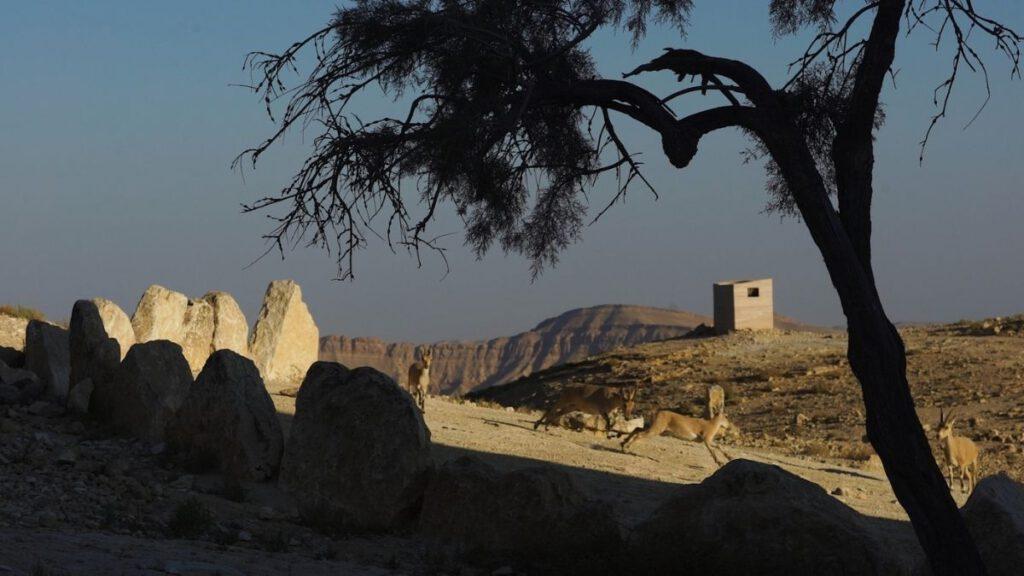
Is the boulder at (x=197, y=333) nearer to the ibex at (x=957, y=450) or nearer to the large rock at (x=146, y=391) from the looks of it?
the large rock at (x=146, y=391)

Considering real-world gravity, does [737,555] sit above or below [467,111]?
below

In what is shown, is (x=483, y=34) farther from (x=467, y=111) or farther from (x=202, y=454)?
(x=202, y=454)

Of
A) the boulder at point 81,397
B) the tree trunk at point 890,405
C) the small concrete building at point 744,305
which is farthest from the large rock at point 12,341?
the small concrete building at point 744,305

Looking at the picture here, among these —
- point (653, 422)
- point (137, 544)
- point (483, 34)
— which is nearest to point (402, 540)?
point (137, 544)

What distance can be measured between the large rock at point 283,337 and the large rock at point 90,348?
18.3 feet

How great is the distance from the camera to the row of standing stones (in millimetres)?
10031

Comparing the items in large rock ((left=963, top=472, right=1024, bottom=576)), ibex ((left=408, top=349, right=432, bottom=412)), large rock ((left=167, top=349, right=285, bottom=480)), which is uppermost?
ibex ((left=408, top=349, right=432, bottom=412))

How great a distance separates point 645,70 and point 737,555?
→ 13.4 ft

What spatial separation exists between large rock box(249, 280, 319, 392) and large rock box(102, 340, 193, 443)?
6.10m

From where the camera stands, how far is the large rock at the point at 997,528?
392 inches

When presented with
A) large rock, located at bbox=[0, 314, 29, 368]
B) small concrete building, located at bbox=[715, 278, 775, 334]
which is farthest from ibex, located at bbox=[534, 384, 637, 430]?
small concrete building, located at bbox=[715, 278, 775, 334]

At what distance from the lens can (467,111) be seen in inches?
401

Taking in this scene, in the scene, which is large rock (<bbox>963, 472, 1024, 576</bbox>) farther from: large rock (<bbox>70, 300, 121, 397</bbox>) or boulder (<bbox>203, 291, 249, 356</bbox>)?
boulder (<bbox>203, 291, 249, 356</bbox>)

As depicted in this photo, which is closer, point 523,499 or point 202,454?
point 523,499
